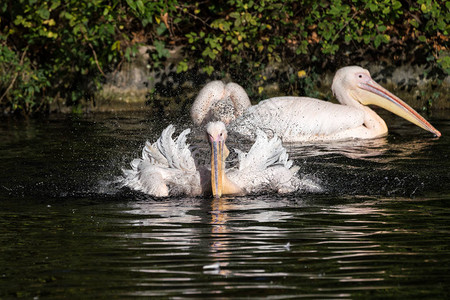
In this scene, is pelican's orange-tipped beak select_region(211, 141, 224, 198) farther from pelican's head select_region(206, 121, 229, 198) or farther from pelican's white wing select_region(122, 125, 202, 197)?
pelican's white wing select_region(122, 125, 202, 197)

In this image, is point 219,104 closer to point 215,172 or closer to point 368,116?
point 368,116

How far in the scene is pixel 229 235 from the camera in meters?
4.37

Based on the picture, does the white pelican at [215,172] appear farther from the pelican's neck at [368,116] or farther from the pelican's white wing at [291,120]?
the pelican's neck at [368,116]

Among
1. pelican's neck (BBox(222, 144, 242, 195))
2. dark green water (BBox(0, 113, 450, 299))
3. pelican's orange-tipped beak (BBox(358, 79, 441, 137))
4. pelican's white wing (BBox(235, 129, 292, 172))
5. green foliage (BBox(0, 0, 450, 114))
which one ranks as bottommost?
dark green water (BBox(0, 113, 450, 299))

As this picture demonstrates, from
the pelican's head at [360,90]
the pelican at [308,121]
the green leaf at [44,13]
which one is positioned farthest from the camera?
the green leaf at [44,13]

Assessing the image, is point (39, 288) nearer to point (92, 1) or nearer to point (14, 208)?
point (14, 208)

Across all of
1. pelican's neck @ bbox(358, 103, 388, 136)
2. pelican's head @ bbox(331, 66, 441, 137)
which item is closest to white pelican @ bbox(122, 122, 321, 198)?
pelican's neck @ bbox(358, 103, 388, 136)

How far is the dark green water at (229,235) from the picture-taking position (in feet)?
11.3

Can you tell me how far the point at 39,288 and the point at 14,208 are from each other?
1890 mm

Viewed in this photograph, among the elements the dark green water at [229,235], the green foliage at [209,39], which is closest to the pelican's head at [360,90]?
the green foliage at [209,39]

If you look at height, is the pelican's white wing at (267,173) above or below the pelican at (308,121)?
below

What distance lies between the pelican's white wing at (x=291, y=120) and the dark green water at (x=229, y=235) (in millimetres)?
1226

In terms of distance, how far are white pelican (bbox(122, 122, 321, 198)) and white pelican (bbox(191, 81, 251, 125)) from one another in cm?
300

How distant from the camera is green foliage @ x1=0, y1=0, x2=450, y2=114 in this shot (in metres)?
10.3
